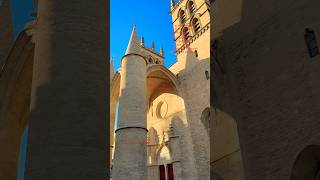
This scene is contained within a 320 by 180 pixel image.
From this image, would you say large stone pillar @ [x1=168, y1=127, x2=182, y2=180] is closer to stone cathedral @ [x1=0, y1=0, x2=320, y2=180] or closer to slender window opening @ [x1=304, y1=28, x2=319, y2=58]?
stone cathedral @ [x1=0, y1=0, x2=320, y2=180]

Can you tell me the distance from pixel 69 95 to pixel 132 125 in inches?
357

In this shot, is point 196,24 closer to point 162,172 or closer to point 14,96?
point 162,172

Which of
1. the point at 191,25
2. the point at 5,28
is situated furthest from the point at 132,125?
the point at 191,25

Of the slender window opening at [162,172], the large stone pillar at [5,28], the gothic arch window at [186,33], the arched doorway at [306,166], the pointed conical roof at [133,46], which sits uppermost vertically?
the gothic arch window at [186,33]

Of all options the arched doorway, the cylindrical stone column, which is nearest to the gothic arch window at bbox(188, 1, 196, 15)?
the cylindrical stone column

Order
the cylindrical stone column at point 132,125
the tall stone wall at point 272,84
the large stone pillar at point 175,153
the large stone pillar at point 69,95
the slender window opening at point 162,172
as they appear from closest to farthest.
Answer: the large stone pillar at point 69,95 → the tall stone wall at point 272,84 → the cylindrical stone column at point 132,125 → the large stone pillar at point 175,153 → the slender window opening at point 162,172

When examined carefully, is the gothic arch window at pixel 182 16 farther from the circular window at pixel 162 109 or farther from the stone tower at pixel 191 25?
the circular window at pixel 162 109

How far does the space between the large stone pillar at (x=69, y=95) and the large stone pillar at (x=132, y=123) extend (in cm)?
821

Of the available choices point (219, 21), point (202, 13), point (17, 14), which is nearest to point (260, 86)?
point (219, 21)

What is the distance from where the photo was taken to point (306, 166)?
14.8ft

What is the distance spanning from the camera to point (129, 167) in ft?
39.8

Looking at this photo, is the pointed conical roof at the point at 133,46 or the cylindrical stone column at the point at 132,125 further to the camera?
the pointed conical roof at the point at 133,46

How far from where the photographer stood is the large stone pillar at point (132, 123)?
12195mm

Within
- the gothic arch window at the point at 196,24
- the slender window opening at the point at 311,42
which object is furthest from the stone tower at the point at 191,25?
the slender window opening at the point at 311,42
